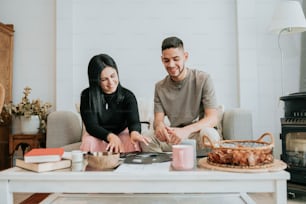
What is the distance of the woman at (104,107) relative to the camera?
1640 mm

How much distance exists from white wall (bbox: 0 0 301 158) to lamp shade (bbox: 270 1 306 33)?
0.35 metres

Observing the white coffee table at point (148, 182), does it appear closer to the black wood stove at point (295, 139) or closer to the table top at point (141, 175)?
the table top at point (141, 175)

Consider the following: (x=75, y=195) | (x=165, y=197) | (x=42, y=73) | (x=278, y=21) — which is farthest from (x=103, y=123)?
(x=278, y=21)

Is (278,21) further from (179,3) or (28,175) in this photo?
(28,175)

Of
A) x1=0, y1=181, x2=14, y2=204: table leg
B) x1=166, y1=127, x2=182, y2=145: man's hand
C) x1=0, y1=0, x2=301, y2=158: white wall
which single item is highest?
x1=0, y1=0, x2=301, y2=158: white wall

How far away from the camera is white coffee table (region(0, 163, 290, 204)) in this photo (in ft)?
2.87

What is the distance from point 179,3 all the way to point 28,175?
90.4 inches

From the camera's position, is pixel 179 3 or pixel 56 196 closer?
pixel 56 196

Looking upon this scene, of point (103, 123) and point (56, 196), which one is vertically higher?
point (103, 123)

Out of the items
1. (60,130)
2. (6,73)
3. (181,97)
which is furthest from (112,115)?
(6,73)

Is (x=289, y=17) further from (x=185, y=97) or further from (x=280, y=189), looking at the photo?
(x=280, y=189)

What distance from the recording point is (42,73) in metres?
2.88

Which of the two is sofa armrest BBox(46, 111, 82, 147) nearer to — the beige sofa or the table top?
the beige sofa

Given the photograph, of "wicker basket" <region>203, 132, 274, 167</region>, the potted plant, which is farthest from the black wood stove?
the potted plant
